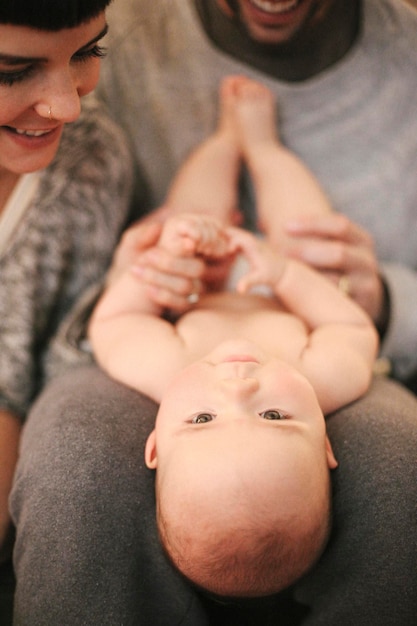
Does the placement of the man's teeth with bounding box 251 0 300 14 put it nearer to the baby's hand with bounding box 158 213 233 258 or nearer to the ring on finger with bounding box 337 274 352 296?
the baby's hand with bounding box 158 213 233 258

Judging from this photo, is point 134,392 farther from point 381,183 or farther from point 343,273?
point 381,183

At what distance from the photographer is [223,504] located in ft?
2.34

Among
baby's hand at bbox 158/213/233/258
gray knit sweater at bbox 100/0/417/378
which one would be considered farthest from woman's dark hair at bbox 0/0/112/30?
gray knit sweater at bbox 100/0/417/378

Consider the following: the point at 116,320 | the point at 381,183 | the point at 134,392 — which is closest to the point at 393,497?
the point at 134,392

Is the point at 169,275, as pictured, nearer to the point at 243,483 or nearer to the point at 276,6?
the point at 243,483

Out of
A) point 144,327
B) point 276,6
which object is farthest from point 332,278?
point 276,6

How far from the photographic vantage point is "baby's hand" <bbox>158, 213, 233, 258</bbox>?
952 millimetres

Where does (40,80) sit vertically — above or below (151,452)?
above

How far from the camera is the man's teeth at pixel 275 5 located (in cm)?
103

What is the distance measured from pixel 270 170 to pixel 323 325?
0.45 m

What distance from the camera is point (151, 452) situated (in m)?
0.84

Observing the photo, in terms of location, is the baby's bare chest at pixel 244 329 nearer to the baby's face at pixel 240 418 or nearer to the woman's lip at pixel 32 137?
the baby's face at pixel 240 418

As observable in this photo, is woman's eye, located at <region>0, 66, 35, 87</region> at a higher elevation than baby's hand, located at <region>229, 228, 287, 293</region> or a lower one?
higher

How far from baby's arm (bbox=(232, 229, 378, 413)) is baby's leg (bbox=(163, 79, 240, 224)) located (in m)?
0.23
